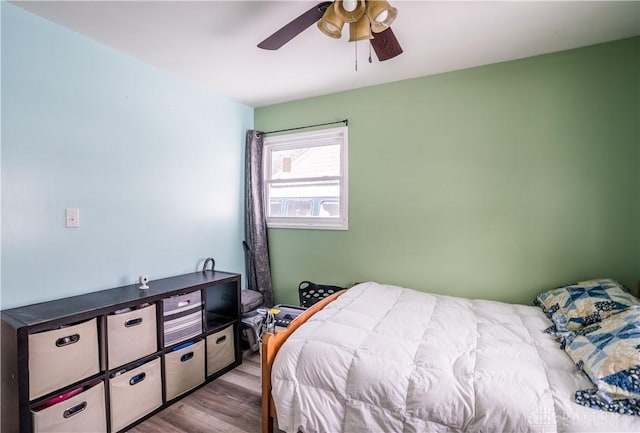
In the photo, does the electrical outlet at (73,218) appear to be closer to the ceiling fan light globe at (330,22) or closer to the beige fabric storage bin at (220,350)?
the beige fabric storage bin at (220,350)

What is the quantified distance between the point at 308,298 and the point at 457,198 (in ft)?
5.45

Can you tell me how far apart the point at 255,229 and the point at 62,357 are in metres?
1.84

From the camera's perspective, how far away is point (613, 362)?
1.22 metres

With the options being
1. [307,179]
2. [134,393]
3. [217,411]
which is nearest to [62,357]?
[134,393]

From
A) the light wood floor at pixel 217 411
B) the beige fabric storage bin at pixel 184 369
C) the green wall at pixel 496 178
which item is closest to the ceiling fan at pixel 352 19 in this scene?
the green wall at pixel 496 178

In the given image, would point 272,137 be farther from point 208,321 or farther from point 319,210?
point 208,321

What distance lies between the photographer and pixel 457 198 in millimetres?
2504

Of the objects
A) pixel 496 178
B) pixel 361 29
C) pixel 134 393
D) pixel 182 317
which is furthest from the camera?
pixel 496 178

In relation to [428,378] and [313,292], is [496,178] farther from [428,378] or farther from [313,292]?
[313,292]

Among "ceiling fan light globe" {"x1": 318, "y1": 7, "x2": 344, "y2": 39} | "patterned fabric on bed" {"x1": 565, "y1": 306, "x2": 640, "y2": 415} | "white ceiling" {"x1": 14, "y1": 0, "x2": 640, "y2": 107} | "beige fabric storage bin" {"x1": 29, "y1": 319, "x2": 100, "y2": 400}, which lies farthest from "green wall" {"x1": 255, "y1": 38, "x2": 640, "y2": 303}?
"beige fabric storage bin" {"x1": 29, "y1": 319, "x2": 100, "y2": 400}

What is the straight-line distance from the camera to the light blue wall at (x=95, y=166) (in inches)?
67.2

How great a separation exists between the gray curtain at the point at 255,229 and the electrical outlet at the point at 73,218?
1.50 metres

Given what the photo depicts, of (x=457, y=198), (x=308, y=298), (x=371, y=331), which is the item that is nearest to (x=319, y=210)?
(x=308, y=298)

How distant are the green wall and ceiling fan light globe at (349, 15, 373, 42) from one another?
133 cm
